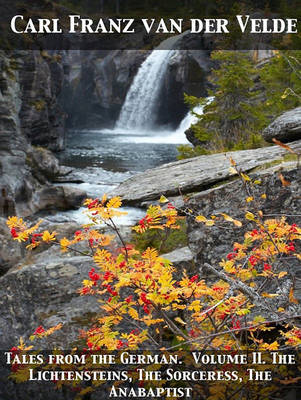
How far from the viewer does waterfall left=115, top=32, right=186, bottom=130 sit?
1318 inches

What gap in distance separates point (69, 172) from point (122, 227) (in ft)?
41.9

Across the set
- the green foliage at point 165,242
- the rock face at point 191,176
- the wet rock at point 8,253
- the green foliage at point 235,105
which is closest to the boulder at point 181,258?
the green foliage at point 165,242

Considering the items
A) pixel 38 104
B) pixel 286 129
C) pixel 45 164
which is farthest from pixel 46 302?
pixel 38 104

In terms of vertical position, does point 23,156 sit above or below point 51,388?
above

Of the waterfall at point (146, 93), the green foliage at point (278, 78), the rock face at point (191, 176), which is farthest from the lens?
the waterfall at point (146, 93)

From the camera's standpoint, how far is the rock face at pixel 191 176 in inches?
221

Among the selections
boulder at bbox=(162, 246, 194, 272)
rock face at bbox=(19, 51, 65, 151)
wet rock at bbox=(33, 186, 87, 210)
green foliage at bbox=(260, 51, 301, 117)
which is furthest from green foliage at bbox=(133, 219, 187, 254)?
rock face at bbox=(19, 51, 65, 151)

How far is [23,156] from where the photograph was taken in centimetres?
1307

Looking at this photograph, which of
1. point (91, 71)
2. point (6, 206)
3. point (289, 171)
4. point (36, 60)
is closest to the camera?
point (289, 171)

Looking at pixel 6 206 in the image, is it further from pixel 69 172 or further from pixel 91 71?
pixel 91 71

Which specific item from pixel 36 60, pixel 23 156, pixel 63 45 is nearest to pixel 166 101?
pixel 63 45

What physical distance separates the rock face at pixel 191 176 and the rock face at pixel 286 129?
0.66 ft

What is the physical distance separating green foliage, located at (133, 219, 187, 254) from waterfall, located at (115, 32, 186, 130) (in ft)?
91.5

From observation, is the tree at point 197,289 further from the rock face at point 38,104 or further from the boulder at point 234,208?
the rock face at point 38,104
